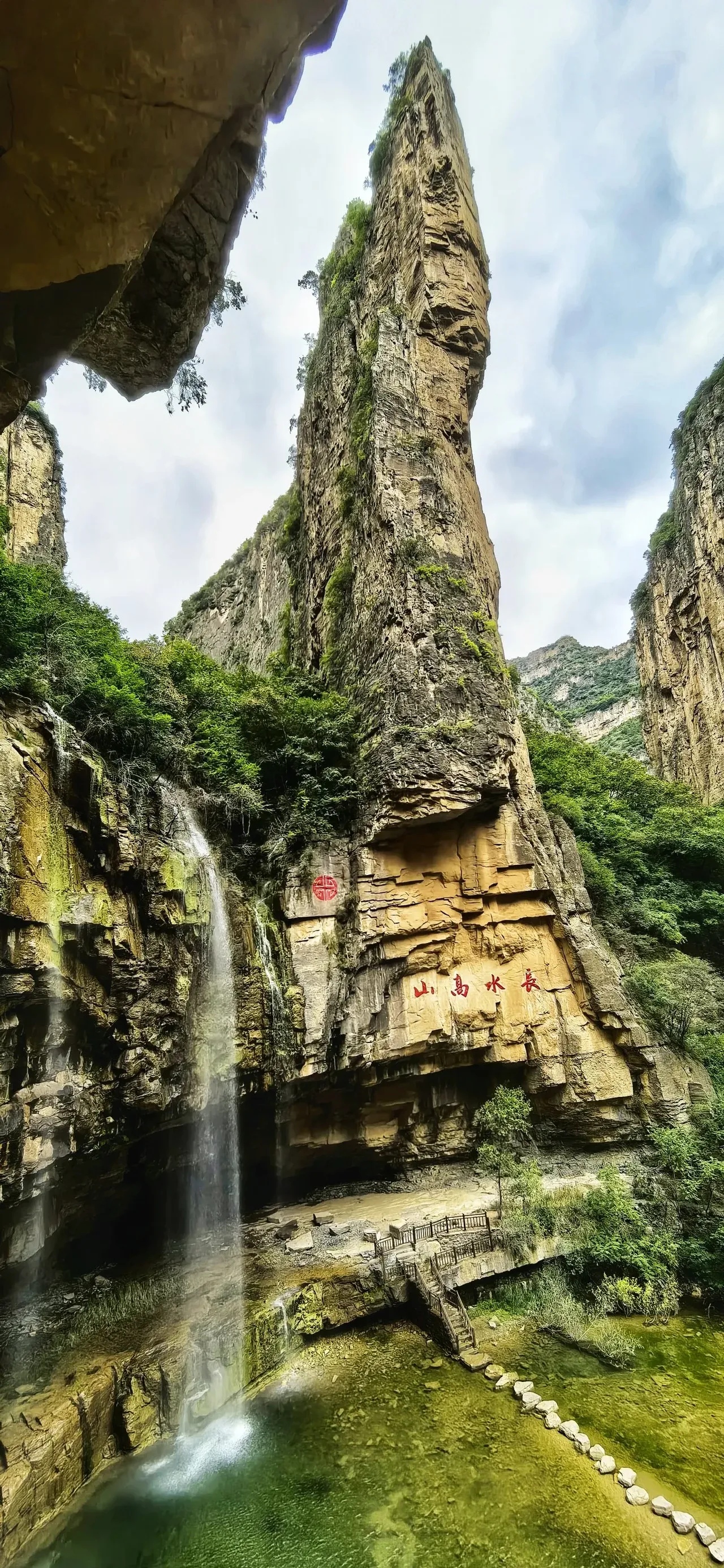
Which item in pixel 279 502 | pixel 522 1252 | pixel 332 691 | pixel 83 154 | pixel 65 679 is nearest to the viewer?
pixel 83 154

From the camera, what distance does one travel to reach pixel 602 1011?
13.5 meters

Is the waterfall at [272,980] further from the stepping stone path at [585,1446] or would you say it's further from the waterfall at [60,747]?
the stepping stone path at [585,1446]

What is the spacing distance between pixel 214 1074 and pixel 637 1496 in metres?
7.21

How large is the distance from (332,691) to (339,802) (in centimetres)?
325

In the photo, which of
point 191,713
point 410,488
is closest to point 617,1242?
point 191,713

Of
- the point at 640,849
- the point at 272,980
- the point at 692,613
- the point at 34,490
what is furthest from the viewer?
the point at 692,613

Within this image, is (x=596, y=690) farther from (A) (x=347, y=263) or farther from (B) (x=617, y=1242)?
(B) (x=617, y=1242)

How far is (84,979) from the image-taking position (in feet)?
29.0

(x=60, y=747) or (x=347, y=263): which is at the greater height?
(x=347, y=263)

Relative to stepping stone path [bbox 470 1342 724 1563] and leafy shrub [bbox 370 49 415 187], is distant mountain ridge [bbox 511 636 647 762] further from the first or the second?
stepping stone path [bbox 470 1342 724 1563]

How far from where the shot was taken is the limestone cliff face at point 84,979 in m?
7.77

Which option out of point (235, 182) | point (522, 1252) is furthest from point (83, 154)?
point (522, 1252)

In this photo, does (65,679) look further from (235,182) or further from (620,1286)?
(620,1286)

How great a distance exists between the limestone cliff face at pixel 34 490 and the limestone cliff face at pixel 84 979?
11.8 meters
